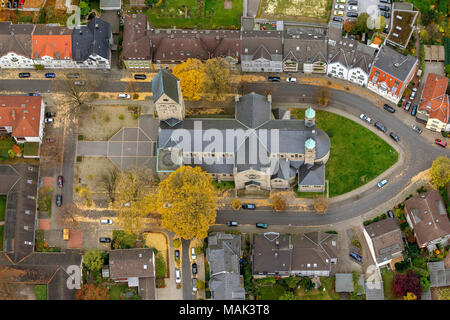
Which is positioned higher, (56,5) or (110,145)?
(56,5)

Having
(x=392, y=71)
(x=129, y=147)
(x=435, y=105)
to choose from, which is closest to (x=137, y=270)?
(x=129, y=147)

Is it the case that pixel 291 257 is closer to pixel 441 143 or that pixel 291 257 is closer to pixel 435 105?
pixel 441 143

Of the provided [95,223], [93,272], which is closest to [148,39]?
[95,223]

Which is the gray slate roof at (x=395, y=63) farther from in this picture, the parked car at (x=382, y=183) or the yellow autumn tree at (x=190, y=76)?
the yellow autumn tree at (x=190, y=76)

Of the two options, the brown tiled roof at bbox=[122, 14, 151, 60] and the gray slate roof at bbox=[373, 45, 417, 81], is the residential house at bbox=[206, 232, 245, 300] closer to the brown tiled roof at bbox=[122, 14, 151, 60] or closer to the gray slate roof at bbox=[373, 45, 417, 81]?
the brown tiled roof at bbox=[122, 14, 151, 60]

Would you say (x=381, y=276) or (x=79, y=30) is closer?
(x=381, y=276)

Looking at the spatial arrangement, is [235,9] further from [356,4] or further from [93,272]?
[93,272]
